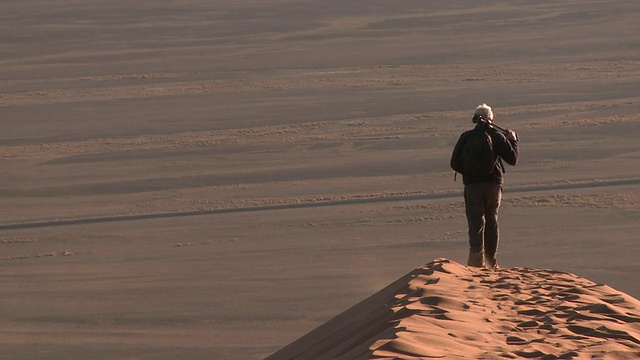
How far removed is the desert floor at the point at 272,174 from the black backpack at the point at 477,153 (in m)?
2.15

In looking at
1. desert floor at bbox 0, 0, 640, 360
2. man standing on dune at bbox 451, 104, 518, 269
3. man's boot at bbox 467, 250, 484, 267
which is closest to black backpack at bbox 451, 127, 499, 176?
man standing on dune at bbox 451, 104, 518, 269

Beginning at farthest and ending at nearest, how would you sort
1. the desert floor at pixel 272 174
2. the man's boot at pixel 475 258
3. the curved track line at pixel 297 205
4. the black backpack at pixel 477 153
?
the curved track line at pixel 297 205 < the desert floor at pixel 272 174 < the man's boot at pixel 475 258 < the black backpack at pixel 477 153

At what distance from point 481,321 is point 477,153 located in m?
2.00

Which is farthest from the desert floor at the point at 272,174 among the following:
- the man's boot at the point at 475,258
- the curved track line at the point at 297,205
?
the man's boot at the point at 475,258

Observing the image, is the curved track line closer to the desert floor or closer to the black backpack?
the desert floor

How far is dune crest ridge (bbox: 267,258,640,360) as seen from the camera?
6.97 metres

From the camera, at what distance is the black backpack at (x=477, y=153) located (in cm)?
938

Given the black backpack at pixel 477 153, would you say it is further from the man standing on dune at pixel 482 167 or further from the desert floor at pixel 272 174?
the desert floor at pixel 272 174

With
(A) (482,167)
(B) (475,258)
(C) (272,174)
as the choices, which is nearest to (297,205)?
(C) (272,174)

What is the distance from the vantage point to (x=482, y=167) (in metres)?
9.44

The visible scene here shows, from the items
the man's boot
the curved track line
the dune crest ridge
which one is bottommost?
the dune crest ridge

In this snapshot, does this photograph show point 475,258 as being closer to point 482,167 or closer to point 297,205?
point 482,167

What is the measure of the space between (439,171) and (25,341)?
23.4 feet

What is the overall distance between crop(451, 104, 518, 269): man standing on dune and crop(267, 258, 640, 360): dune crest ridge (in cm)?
49
